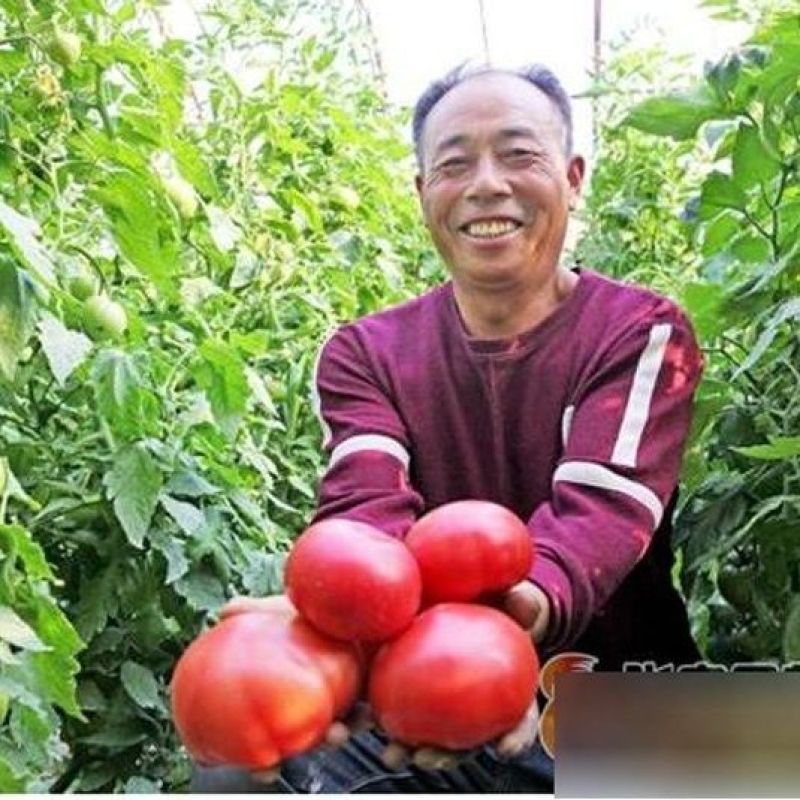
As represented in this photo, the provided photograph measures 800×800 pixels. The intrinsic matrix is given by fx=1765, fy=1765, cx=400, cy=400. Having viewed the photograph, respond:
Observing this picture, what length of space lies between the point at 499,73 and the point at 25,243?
18.5 inches

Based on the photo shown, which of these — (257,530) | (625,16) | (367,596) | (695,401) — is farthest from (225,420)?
(625,16)

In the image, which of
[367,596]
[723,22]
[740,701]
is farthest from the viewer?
[723,22]

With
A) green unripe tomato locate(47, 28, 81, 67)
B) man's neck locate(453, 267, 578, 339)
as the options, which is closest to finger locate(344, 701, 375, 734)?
man's neck locate(453, 267, 578, 339)

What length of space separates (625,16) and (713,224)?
0.71 feet

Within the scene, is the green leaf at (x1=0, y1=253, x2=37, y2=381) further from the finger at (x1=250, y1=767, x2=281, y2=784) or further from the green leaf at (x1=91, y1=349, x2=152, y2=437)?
the finger at (x1=250, y1=767, x2=281, y2=784)

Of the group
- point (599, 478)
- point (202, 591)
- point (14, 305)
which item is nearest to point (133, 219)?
point (14, 305)

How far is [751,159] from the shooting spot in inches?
56.4

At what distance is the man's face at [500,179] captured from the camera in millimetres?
1448

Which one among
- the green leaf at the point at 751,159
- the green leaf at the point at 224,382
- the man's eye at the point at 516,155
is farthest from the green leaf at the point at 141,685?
the green leaf at the point at 751,159

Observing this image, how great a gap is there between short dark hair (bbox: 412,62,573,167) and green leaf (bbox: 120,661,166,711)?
481 millimetres

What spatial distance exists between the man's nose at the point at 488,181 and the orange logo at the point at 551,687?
1.24 ft

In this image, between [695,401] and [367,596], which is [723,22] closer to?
[695,401]

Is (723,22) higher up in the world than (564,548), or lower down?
higher up

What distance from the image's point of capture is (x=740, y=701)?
142 centimetres
